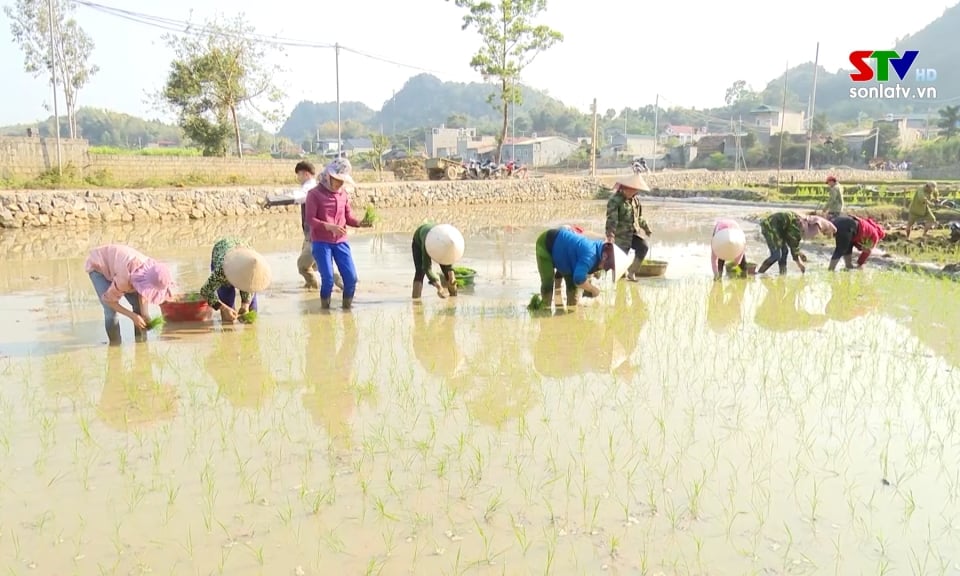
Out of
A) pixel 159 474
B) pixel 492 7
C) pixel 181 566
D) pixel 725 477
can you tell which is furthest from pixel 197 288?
pixel 492 7

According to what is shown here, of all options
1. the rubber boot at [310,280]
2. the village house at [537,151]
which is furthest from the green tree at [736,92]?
the rubber boot at [310,280]

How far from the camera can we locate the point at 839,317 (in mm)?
6027

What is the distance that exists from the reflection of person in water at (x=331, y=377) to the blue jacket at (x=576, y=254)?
1785 millimetres

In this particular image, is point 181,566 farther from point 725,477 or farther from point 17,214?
point 17,214

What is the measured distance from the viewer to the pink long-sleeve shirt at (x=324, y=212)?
5.85 meters

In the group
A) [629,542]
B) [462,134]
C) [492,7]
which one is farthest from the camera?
[462,134]

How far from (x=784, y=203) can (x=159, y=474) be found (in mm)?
20276

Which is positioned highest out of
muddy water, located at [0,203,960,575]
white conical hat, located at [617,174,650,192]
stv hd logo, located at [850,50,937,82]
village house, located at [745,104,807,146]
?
village house, located at [745,104,807,146]

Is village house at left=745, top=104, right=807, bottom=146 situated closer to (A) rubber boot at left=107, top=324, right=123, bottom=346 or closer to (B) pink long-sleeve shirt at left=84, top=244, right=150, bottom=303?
(A) rubber boot at left=107, top=324, right=123, bottom=346

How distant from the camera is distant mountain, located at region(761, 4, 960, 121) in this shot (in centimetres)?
9656

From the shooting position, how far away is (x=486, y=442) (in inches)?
131

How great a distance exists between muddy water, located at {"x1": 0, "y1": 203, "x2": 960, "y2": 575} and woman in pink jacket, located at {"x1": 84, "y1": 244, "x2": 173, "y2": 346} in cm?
36

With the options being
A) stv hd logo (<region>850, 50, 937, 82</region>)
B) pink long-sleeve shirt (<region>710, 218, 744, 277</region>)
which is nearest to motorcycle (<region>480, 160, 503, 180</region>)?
stv hd logo (<region>850, 50, 937, 82</region>)

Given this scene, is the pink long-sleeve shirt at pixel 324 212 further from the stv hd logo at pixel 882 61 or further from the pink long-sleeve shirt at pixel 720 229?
the stv hd logo at pixel 882 61
